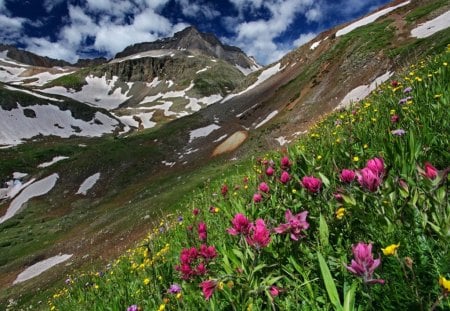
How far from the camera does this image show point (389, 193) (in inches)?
102

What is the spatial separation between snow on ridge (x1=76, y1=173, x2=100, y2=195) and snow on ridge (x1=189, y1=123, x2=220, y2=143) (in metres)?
18.5

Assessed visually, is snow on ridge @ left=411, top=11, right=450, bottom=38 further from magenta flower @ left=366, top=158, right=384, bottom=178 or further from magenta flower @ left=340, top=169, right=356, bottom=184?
magenta flower @ left=366, top=158, right=384, bottom=178

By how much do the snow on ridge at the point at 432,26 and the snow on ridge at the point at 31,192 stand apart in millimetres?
60256

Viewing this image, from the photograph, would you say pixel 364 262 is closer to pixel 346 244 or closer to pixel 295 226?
pixel 295 226

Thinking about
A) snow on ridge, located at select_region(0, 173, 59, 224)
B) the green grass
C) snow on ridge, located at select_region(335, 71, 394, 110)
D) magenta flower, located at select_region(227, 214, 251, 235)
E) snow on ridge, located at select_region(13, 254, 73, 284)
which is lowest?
snow on ridge, located at select_region(335, 71, 394, 110)

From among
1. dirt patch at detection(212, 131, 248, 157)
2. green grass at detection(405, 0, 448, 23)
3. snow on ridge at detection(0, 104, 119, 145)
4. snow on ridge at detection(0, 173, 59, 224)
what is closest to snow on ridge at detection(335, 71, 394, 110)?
green grass at detection(405, 0, 448, 23)

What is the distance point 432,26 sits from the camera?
126 feet

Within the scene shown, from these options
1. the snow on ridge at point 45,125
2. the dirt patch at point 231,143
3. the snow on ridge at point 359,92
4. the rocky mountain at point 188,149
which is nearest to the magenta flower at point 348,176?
the rocky mountain at point 188,149

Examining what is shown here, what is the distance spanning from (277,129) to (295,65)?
35.0 metres

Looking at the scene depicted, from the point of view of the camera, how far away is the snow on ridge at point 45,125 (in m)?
120

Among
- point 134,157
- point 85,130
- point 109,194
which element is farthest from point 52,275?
point 85,130

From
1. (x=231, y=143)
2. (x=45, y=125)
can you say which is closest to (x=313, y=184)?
(x=231, y=143)

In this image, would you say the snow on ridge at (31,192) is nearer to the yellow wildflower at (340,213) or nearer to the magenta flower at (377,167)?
the yellow wildflower at (340,213)

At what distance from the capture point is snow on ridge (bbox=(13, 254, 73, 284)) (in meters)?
32.3
